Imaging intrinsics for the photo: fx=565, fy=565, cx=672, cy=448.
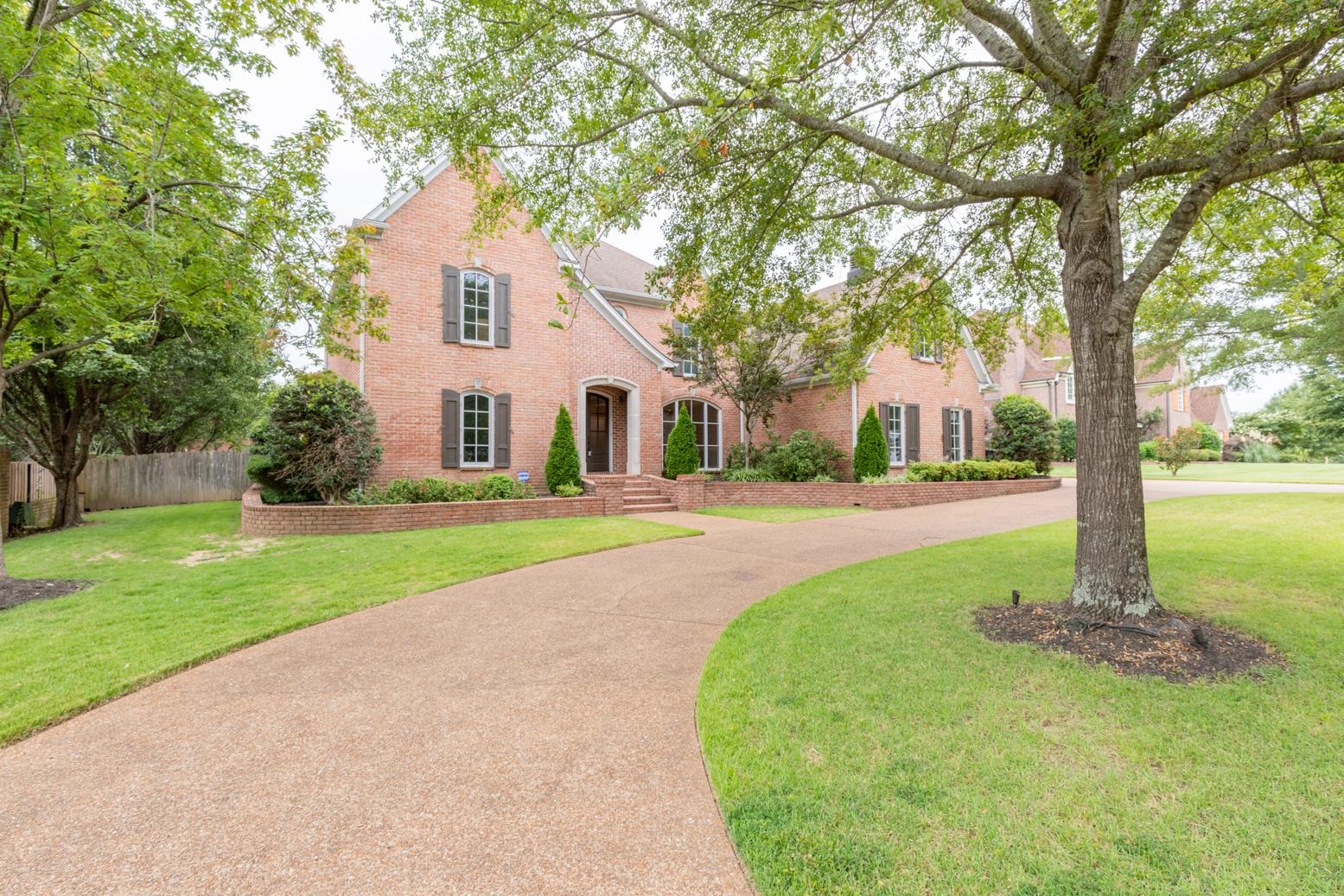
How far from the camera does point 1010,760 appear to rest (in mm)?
2719

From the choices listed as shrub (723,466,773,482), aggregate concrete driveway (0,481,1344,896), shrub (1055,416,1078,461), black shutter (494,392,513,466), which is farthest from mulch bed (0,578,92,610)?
shrub (1055,416,1078,461)

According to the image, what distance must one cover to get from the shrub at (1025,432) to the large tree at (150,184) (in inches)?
759

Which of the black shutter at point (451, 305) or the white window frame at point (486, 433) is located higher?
the black shutter at point (451, 305)

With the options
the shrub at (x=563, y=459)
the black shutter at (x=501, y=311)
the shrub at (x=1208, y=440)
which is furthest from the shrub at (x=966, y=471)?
the shrub at (x=1208, y=440)

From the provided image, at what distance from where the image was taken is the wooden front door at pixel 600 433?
15766 mm

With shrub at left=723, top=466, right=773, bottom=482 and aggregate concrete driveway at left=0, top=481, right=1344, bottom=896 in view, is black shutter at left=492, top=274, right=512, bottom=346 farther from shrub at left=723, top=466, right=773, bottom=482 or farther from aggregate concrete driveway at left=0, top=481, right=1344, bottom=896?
aggregate concrete driveway at left=0, top=481, right=1344, bottom=896

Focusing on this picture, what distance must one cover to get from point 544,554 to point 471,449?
21.2 ft

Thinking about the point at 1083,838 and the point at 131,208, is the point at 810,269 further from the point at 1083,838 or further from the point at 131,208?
the point at 131,208

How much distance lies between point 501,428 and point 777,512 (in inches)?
267

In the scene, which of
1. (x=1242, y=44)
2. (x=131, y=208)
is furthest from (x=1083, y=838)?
(x=131, y=208)

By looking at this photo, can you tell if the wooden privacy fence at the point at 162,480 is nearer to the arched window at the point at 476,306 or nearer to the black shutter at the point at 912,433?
the arched window at the point at 476,306

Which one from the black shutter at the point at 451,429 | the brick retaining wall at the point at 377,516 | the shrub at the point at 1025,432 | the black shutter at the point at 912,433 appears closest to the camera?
the brick retaining wall at the point at 377,516

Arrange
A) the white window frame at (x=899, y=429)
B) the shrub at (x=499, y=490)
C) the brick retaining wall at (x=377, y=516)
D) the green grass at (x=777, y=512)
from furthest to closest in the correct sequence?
1. the white window frame at (x=899, y=429)
2. the shrub at (x=499, y=490)
3. the green grass at (x=777, y=512)
4. the brick retaining wall at (x=377, y=516)

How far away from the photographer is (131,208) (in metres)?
6.54
